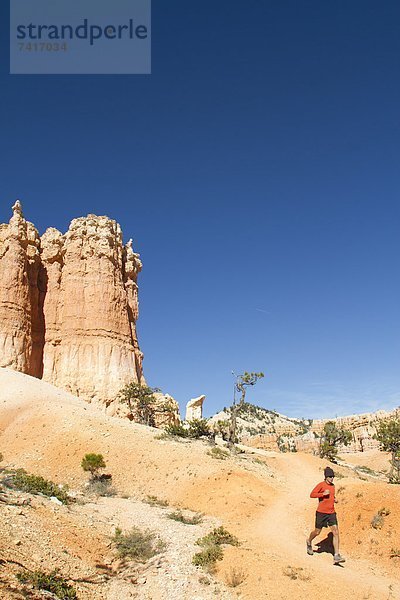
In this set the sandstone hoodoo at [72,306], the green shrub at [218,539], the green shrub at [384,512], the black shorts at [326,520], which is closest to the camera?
the black shorts at [326,520]

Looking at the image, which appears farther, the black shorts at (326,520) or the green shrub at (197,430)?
the green shrub at (197,430)

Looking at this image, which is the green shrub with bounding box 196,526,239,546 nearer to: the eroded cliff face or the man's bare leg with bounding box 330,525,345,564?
the man's bare leg with bounding box 330,525,345,564

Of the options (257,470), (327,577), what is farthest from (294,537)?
(257,470)

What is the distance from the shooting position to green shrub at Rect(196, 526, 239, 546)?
1125cm

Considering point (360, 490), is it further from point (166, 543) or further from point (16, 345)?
point (16, 345)

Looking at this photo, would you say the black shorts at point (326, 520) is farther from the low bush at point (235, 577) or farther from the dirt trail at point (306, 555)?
the low bush at point (235, 577)

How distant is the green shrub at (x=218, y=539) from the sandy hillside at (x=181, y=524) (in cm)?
28

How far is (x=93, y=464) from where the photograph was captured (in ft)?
67.5

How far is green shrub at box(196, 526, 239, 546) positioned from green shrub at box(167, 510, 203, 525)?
207 cm

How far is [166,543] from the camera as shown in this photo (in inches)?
448

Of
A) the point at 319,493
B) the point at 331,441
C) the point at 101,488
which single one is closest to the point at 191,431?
the point at 101,488

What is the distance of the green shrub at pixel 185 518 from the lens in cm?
1400

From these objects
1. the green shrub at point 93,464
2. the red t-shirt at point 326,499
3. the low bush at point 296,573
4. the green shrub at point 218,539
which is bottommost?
the low bush at point 296,573

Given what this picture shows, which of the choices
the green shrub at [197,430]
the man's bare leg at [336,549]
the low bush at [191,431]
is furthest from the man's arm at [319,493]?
the green shrub at [197,430]
